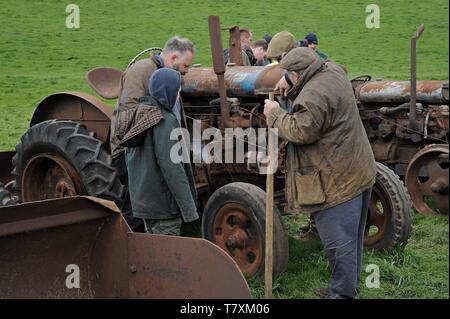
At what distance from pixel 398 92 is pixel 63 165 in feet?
11.6

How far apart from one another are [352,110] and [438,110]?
3262mm

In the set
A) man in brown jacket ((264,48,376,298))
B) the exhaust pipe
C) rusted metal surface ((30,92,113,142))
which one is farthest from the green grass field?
man in brown jacket ((264,48,376,298))

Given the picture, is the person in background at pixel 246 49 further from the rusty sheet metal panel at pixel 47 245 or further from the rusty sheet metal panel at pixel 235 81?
the rusty sheet metal panel at pixel 47 245

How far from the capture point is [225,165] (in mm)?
5566

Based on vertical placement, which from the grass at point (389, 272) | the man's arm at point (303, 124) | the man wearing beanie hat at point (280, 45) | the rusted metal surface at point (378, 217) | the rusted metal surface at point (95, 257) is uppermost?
the man wearing beanie hat at point (280, 45)

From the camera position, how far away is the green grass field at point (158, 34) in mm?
17422

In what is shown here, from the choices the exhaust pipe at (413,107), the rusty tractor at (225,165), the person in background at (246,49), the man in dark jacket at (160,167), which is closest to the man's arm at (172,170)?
the man in dark jacket at (160,167)

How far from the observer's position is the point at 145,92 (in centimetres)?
498

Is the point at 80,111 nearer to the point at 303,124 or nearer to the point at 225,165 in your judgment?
the point at 225,165

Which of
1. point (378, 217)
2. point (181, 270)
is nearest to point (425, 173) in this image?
point (378, 217)

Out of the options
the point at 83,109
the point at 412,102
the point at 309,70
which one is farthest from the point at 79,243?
the point at 412,102

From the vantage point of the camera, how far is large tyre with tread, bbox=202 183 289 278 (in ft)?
15.3

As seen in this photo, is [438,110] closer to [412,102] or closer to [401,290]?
[412,102]

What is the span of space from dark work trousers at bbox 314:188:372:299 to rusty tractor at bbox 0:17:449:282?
70 cm
